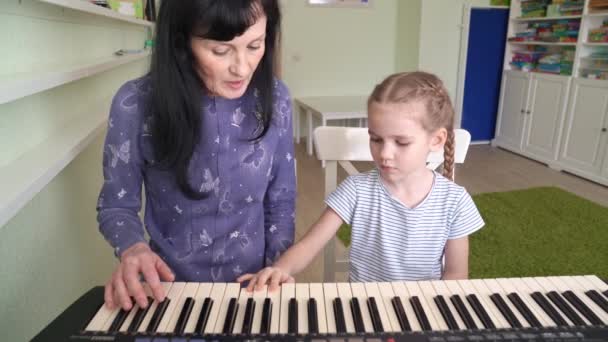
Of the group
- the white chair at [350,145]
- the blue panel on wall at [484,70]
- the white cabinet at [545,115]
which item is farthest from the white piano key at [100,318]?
the blue panel on wall at [484,70]

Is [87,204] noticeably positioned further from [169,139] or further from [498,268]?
[498,268]

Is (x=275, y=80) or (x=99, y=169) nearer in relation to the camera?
(x=275, y=80)

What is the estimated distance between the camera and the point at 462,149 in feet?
4.14

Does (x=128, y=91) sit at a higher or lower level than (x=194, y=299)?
higher

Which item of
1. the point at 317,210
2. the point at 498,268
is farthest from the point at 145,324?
the point at 317,210

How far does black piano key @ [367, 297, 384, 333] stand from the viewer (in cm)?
63

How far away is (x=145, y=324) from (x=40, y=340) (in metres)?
0.14

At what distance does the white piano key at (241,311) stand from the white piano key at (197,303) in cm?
6

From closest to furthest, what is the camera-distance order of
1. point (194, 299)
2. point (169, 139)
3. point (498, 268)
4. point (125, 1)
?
point (194, 299), point (169, 139), point (125, 1), point (498, 268)

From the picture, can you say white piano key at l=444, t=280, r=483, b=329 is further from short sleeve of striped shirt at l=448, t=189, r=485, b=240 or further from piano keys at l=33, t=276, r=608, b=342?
short sleeve of striped shirt at l=448, t=189, r=485, b=240

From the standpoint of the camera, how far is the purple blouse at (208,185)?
90 cm

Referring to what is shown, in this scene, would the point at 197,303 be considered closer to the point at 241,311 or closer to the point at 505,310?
the point at 241,311

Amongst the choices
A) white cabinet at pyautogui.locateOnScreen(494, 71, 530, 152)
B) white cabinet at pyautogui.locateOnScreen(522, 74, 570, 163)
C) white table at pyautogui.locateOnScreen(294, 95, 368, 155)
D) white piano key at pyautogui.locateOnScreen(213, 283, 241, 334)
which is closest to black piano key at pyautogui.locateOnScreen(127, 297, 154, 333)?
white piano key at pyautogui.locateOnScreen(213, 283, 241, 334)

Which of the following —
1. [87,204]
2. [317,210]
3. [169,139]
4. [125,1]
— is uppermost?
[125,1]
